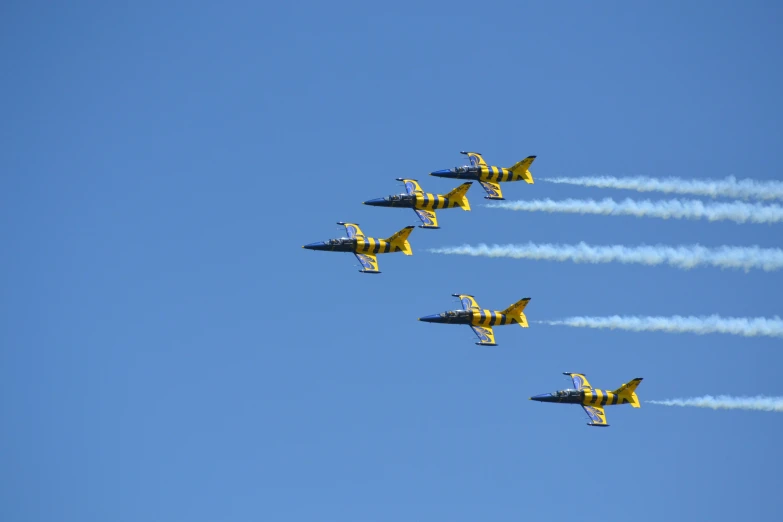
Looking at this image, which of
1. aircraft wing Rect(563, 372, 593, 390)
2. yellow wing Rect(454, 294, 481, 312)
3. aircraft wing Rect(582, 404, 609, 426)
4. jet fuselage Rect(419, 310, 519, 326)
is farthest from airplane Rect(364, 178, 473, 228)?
aircraft wing Rect(582, 404, 609, 426)

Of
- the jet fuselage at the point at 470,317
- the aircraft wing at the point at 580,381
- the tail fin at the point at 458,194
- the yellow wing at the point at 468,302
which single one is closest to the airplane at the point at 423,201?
the tail fin at the point at 458,194

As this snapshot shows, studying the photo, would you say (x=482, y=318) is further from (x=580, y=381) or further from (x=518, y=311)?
(x=580, y=381)

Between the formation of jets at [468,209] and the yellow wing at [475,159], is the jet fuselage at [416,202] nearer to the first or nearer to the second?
the formation of jets at [468,209]

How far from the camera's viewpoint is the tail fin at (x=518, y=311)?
16550 centimetres

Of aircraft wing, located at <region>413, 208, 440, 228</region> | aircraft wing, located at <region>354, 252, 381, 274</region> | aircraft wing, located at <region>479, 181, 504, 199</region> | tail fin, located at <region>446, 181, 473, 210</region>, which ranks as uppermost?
aircraft wing, located at <region>479, 181, 504, 199</region>

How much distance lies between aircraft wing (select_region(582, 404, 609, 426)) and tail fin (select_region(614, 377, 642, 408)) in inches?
89.6

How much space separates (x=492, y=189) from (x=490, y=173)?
1693mm

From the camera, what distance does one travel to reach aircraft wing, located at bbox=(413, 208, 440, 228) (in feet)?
557

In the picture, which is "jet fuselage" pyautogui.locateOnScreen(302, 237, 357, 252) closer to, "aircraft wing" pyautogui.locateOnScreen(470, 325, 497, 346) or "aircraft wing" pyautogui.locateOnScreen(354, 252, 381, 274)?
"aircraft wing" pyautogui.locateOnScreen(354, 252, 381, 274)

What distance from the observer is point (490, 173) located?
175375mm

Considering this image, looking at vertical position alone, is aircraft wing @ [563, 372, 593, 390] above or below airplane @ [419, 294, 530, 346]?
below

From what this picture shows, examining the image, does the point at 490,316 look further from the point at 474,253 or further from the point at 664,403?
the point at 664,403

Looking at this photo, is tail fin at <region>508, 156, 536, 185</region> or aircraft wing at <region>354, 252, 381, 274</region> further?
tail fin at <region>508, 156, 536, 185</region>

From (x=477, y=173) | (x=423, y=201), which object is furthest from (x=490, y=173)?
(x=423, y=201)
